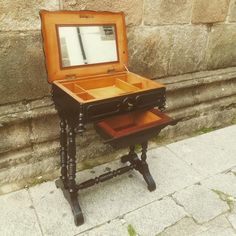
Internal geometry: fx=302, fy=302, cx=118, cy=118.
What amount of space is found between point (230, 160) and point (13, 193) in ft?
7.87

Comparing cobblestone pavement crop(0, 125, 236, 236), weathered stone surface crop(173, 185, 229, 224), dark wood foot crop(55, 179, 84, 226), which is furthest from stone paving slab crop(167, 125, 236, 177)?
dark wood foot crop(55, 179, 84, 226)

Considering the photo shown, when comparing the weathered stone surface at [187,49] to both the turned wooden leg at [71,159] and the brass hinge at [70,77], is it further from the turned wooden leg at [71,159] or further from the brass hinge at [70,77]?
the turned wooden leg at [71,159]

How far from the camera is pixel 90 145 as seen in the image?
333cm

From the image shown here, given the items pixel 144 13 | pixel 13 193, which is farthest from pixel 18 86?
pixel 144 13

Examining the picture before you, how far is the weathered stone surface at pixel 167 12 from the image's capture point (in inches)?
124

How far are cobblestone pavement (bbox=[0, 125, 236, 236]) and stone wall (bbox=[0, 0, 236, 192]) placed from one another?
331mm

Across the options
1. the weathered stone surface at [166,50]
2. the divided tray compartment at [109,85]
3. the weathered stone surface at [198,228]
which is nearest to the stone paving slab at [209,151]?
the weathered stone surface at [198,228]

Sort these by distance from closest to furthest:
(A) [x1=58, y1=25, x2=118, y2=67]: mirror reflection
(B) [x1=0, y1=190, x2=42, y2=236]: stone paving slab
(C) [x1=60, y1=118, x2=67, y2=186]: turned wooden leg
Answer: (A) [x1=58, y1=25, x2=118, y2=67]: mirror reflection < (B) [x1=0, y1=190, x2=42, y2=236]: stone paving slab < (C) [x1=60, y1=118, x2=67, y2=186]: turned wooden leg

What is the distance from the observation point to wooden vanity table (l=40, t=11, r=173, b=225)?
220 cm

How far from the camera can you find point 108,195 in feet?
9.45

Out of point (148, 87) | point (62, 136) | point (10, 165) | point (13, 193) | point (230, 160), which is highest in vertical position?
point (148, 87)

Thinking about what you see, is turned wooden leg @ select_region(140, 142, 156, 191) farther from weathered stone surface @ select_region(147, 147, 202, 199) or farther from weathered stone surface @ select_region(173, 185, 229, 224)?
weathered stone surface @ select_region(173, 185, 229, 224)

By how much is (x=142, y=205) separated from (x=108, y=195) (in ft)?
1.11

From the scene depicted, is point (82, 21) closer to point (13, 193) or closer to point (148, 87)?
point (148, 87)
